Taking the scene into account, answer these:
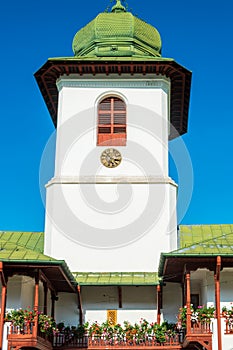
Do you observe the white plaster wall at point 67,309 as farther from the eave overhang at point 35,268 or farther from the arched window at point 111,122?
the arched window at point 111,122

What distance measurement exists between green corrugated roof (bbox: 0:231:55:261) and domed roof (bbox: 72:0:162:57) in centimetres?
784

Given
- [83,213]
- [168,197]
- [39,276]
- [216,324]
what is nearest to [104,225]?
[83,213]

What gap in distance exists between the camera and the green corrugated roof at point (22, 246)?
69.6 feet

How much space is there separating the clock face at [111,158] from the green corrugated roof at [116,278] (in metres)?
4.40

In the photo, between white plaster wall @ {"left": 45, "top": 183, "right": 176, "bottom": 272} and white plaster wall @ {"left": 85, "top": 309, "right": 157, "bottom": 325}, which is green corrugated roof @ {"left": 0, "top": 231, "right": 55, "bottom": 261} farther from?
white plaster wall @ {"left": 85, "top": 309, "right": 157, "bottom": 325}

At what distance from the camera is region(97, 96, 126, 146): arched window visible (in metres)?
27.8

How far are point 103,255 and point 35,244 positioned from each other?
2913 mm

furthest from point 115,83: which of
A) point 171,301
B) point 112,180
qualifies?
point 171,301

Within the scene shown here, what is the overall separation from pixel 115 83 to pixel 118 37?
7.99 ft

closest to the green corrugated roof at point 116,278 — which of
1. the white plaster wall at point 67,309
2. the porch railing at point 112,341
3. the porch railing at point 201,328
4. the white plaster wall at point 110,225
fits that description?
the white plaster wall at point 110,225

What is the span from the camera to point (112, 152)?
90.1 feet

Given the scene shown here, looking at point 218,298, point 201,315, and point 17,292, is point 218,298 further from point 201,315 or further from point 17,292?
point 17,292

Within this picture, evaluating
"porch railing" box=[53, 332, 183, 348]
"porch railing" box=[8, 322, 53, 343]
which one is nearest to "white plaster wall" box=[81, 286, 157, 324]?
"porch railing" box=[53, 332, 183, 348]

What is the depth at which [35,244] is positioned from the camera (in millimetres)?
27125
